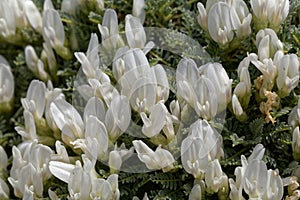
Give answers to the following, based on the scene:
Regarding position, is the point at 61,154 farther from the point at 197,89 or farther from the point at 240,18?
the point at 240,18

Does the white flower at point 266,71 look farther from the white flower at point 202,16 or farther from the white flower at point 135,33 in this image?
the white flower at point 135,33

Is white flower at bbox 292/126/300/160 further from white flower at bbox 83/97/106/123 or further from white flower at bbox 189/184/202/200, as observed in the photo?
white flower at bbox 83/97/106/123

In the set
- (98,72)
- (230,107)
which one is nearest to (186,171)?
(230,107)

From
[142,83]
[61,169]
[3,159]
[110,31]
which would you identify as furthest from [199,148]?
[3,159]

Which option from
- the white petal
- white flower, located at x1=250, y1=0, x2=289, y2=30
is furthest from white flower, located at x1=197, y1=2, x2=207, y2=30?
the white petal

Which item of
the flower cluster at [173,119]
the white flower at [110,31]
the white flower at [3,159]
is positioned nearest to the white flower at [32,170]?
the flower cluster at [173,119]

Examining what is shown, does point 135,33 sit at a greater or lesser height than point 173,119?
greater

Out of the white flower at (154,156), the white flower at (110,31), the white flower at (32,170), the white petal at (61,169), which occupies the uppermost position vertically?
the white flower at (110,31)
